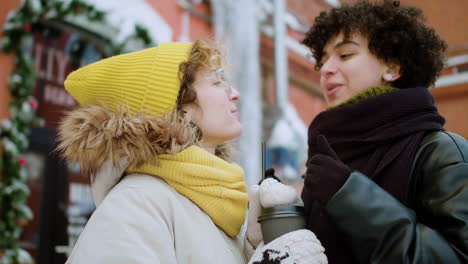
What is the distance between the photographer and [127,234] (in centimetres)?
126

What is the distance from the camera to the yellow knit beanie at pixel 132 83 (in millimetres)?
1577

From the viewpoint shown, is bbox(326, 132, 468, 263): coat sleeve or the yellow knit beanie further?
the yellow knit beanie

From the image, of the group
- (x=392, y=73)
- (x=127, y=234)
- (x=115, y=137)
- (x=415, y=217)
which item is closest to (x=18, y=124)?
(x=115, y=137)

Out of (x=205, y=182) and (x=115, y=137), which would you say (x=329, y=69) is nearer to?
(x=205, y=182)

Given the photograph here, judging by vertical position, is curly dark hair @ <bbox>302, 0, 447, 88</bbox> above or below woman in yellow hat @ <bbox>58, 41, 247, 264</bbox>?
above

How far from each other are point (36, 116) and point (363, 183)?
3.81 m

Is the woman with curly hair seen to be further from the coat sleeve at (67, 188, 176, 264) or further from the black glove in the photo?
the coat sleeve at (67, 188, 176, 264)

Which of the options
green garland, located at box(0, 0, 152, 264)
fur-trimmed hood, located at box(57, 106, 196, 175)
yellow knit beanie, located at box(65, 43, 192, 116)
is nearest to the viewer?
fur-trimmed hood, located at box(57, 106, 196, 175)

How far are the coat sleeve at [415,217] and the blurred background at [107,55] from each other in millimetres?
1614

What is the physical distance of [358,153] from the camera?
57.9 inches

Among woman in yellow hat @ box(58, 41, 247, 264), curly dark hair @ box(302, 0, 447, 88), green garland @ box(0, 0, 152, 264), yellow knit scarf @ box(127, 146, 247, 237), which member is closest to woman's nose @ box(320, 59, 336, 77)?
curly dark hair @ box(302, 0, 447, 88)

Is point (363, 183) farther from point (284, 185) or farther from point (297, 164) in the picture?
point (297, 164)

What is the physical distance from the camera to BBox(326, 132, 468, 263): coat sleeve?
1.17 metres

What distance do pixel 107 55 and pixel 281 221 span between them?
159 inches
